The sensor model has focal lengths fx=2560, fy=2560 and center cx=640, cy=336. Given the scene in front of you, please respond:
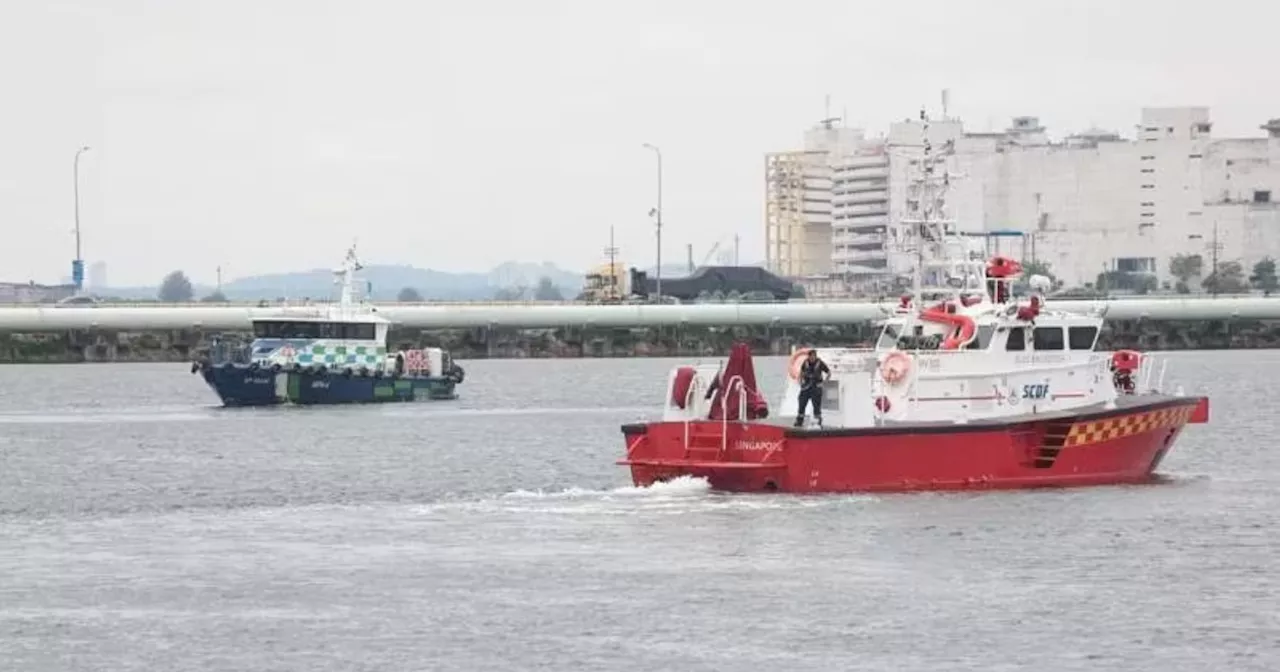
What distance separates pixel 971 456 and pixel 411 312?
284ft

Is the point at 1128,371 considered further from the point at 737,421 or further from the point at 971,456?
the point at 737,421

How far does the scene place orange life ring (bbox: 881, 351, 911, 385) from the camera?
4231 centimetres

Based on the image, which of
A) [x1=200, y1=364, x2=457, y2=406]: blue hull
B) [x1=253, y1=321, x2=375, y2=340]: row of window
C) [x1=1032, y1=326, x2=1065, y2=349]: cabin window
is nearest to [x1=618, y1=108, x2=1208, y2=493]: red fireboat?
[x1=1032, y1=326, x2=1065, y2=349]: cabin window

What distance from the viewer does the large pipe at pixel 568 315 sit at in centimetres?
12350

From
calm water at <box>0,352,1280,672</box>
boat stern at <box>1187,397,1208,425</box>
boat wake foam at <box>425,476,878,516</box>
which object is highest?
boat stern at <box>1187,397,1208,425</box>

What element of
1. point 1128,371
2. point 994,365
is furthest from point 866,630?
point 1128,371

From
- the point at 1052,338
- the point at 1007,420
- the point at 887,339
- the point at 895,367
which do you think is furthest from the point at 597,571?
the point at 1052,338

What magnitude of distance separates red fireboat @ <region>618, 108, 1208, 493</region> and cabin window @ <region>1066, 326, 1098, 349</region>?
24mm

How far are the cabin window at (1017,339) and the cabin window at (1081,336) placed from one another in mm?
1000

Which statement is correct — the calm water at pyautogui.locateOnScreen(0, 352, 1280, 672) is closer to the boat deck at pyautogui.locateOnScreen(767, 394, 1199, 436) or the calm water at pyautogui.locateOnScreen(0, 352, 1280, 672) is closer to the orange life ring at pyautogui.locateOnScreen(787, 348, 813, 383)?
the boat deck at pyautogui.locateOnScreen(767, 394, 1199, 436)

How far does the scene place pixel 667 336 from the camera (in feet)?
425

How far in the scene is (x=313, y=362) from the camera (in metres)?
77.6

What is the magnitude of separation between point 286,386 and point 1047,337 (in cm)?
3767

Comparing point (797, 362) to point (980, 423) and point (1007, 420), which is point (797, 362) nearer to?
point (980, 423)
